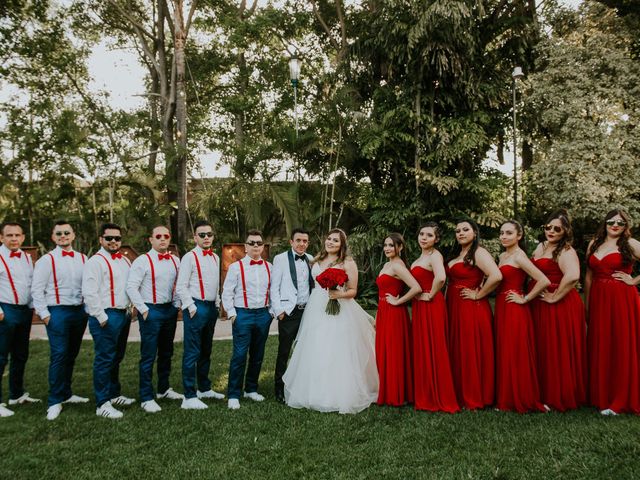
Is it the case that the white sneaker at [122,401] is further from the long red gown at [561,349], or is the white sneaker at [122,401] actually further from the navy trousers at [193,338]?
the long red gown at [561,349]

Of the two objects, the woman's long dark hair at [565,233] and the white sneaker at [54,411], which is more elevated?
the woman's long dark hair at [565,233]

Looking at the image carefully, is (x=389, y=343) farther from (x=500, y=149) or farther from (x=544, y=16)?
(x=544, y=16)

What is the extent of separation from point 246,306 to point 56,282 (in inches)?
85.3

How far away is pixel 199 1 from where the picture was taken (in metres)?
20.5

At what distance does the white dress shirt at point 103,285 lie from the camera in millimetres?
5426

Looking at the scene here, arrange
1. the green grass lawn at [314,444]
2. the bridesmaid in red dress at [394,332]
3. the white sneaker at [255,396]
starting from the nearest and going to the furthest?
the green grass lawn at [314,444], the bridesmaid in red dress at [394,332], the white sneaker at [255,396]

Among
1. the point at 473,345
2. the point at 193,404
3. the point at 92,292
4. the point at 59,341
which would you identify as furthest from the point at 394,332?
the point at 59,341

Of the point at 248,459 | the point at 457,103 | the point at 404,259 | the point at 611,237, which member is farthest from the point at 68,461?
the point at 457,103

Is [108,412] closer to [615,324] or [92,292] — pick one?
[92,292]

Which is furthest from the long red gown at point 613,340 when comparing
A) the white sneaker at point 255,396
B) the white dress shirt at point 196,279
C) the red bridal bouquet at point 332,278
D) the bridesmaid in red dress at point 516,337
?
the white dress shirt at point 196,279

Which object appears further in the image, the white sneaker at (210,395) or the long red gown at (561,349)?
the white sneaker at (210,395)

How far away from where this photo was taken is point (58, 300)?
5.68m

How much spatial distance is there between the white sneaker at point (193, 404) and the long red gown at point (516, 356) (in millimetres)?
3383

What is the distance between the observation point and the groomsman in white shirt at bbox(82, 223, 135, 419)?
5457 mm
